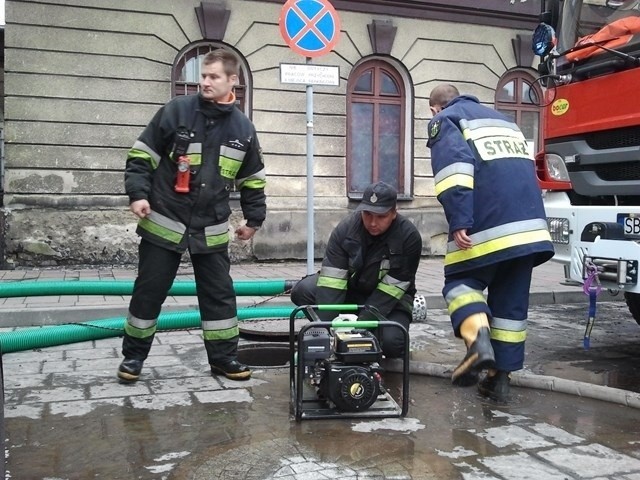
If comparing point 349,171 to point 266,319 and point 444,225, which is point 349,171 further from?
point 266,319

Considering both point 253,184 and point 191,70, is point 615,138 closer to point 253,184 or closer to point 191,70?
point 253,184

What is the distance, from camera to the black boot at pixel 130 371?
4.17 meters

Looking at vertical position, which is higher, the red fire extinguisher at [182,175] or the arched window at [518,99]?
the arched window at [518,99]

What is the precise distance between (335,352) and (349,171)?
324 inches

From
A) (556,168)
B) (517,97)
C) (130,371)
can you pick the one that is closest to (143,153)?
(130,371)

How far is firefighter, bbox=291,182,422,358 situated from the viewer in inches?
170

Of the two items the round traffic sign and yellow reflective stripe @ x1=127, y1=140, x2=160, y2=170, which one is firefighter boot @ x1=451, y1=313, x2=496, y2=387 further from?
the round traffic sign

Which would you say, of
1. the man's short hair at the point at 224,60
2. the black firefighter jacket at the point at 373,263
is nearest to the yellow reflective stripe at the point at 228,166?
the man's short hair at the point at 224,60

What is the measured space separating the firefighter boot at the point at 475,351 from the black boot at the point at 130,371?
194cm

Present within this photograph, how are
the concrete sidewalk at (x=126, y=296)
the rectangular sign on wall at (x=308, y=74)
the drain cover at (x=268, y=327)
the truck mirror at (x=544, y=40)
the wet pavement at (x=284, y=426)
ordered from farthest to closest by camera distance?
the rectangular sign on wall at (x=308, y=74) → the concrete sidewalk at (x=126, y=296) → the drain cover at (x=268, y=327) → the truck mirror at (x=544, y=40) → the wet pavement at (x=284, y=426)

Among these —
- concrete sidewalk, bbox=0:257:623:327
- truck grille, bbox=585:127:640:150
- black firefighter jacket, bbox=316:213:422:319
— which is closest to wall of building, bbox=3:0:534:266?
concrete sidewalk, bbox=0:257:623:327

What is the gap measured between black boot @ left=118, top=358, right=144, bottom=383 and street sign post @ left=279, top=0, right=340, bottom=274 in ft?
8.22

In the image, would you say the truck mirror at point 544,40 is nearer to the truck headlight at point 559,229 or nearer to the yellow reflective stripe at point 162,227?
the truck headlight at point 559,229

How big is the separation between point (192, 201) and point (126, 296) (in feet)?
10.7
